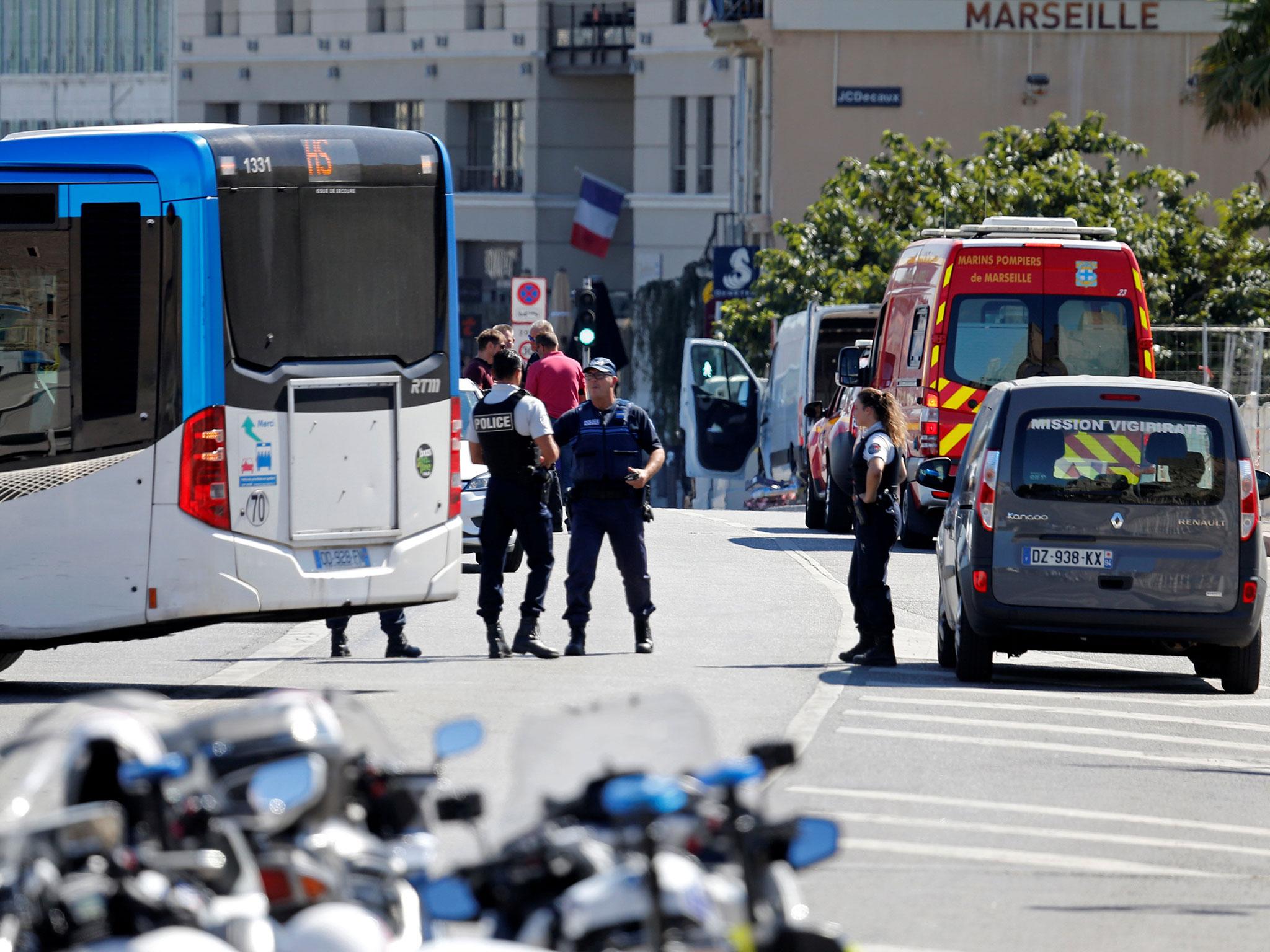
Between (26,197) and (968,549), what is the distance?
5.29m

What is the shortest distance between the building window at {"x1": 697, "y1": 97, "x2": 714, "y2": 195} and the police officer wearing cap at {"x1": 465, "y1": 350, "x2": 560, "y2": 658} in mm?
49103

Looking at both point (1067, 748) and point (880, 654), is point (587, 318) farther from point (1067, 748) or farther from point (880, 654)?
point (1067, 748)

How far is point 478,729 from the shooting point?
14.2 feet

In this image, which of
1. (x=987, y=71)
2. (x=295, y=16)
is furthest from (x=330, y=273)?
(x=295, y=16)

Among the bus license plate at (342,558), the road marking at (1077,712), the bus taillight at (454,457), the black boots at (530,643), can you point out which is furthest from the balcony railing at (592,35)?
the road marking at (1077,712)

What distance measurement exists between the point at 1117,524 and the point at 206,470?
4827 millimetres

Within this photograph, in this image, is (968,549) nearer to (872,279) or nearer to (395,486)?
(395,486)

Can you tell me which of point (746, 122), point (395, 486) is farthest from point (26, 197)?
point (746, 122)

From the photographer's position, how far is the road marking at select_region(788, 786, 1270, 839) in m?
8.91

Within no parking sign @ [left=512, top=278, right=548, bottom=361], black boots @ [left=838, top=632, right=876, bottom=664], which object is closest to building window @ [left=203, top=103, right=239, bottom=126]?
no parking sign @ [left=512, top=278, right=548, bottom=361]

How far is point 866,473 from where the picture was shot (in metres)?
13.7

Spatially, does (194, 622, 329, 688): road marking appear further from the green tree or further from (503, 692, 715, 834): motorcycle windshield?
the green tree

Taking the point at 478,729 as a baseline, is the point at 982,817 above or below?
below

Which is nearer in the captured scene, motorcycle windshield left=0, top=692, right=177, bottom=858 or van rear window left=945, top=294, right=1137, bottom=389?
motorcycle windshield left=0, top=692, right=177, bottom=858
